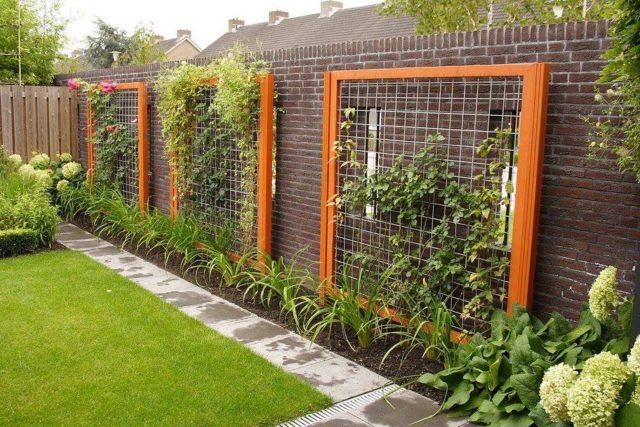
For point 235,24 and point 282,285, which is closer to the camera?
point 282,285

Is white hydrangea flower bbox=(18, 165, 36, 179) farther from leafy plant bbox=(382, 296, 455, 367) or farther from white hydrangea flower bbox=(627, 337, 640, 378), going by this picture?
white hydrangea flower bbox=(627, 337, 640, 378)

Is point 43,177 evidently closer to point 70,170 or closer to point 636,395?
point 70,170

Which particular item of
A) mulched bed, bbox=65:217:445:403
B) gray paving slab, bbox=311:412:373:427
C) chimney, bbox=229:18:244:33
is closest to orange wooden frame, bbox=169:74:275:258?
mulched bed, bbox=65:217:445:403

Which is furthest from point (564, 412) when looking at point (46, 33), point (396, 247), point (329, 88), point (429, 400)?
point (46, 33)

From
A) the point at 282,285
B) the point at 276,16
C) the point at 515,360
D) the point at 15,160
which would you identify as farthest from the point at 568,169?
the point at 276,16

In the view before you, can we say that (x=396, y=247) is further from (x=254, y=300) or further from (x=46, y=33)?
(x=46, y=33)

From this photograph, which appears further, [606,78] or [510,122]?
[510,122]

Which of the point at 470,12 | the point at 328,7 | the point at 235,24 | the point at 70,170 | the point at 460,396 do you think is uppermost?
the point at 235,24

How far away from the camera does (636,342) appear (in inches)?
98.7

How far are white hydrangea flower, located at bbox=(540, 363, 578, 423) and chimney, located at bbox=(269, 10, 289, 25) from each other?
94.4 ft

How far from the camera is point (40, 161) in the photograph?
9.48 meters

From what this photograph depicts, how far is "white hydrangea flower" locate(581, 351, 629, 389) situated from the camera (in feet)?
8.46

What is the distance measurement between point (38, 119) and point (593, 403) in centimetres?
948

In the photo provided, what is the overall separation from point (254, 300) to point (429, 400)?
2.20 m
